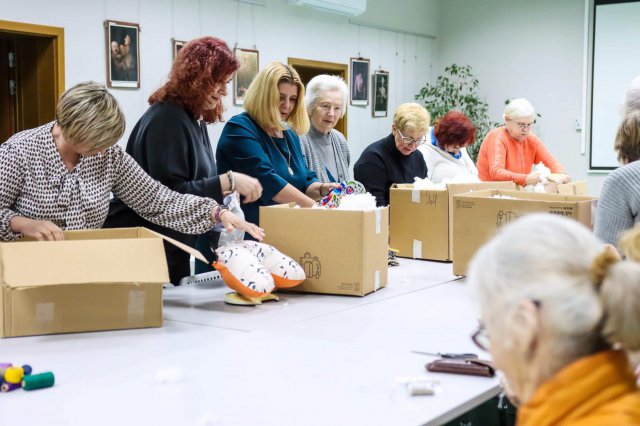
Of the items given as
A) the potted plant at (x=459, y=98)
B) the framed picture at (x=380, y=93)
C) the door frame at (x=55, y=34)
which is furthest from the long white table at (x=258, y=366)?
the potted plant at (x=459, y=98)

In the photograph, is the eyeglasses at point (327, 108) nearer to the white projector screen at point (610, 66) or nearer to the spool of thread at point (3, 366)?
the spool of thread at point (3, 366)

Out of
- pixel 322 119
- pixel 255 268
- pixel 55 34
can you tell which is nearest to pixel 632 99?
pixel 255 268

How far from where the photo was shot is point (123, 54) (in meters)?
5.51

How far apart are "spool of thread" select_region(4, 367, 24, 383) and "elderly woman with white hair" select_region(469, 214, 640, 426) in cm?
107

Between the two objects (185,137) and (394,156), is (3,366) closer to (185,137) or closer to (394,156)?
(185,137)

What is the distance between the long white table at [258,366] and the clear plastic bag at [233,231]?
24cm

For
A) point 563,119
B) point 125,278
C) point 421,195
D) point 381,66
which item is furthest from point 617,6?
point 125,278

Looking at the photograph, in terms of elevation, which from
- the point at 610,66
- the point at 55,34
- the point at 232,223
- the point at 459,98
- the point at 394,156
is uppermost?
the point at 610,66

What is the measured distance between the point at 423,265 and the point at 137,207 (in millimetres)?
1291

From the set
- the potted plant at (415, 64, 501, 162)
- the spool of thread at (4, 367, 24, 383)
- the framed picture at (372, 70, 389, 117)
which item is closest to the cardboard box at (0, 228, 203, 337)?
the spool of thread at (4, 367, 24, 383)

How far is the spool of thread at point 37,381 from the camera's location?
161cm

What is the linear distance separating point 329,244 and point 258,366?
0.89 m

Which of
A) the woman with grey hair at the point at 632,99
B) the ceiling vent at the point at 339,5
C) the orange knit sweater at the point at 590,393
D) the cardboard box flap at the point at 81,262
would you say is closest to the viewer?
the orange knit sweater at the point at 590,393

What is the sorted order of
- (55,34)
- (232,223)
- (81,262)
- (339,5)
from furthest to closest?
(339,5)
(55,34)
(232,223)
(81,262)
